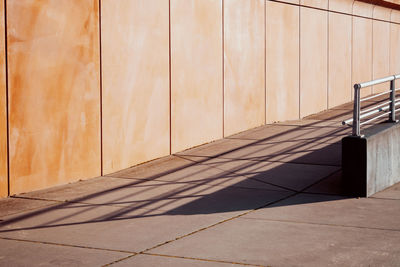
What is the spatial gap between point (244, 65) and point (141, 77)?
3421 mm

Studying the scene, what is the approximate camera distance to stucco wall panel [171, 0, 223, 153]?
41.0 feet

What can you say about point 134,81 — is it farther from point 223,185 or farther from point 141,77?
point 223,185

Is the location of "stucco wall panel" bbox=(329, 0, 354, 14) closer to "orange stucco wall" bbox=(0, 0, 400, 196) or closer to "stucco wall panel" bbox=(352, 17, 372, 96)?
"orange stucco wall" bbox=(0, 0, 400, 196)

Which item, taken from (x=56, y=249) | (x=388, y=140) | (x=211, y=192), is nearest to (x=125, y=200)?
(x=211, y=192)

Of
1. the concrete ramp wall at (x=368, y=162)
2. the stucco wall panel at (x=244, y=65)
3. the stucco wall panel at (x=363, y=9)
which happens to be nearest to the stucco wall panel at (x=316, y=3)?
the stucco wall panel at (x=244, y=65)

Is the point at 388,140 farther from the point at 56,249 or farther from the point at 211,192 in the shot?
the point at 56,249

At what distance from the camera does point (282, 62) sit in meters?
15.9

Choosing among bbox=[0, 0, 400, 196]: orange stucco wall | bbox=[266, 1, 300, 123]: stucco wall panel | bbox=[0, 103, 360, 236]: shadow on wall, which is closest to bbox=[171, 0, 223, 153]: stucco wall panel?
bbox=[0, 0, 400, 196]: orange stucco wall

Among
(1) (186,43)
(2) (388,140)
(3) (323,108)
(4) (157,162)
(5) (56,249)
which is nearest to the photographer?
(5) (56,249)

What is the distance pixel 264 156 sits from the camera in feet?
39.6

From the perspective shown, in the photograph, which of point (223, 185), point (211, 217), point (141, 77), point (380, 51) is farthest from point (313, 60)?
point (211, 217)

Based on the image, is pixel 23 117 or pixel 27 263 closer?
pixel 27 263

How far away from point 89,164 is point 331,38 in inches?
376

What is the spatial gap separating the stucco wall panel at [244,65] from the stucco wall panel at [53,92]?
387 centimetres
